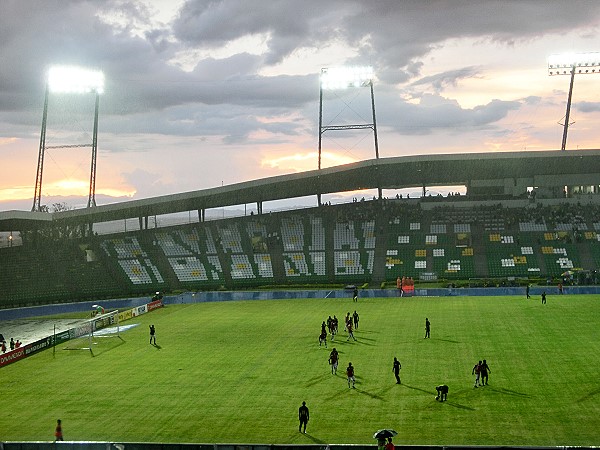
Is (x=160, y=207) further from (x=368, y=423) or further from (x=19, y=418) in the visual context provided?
(x=368, y=423)

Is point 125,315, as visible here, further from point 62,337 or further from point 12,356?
point 12,356

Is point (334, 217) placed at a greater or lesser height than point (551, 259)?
greater

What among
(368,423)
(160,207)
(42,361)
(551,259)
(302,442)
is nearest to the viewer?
(302,442)

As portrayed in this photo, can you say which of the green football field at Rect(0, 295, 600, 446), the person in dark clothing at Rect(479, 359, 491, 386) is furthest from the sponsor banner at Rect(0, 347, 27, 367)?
the person in dark clothing at Rect(479, 359, 491, 386)

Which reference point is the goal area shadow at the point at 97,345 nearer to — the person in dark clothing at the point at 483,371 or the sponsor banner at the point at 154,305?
the sponsor banner at the point at 154,305

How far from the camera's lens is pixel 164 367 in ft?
131

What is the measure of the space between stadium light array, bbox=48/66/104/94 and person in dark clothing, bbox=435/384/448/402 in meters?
67.1

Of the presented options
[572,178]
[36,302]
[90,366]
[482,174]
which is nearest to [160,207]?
[36,302]

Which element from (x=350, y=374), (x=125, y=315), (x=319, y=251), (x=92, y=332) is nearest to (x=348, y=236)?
(x=319, y=251)

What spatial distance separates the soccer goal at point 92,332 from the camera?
1909 inches

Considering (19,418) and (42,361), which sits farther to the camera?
(42,361)

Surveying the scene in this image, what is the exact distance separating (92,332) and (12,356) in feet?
26.9

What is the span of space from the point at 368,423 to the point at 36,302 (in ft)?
186

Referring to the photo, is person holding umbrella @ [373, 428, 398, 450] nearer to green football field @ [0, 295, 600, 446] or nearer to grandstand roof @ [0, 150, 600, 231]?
green football field @ [0, 295, 600, 446]
